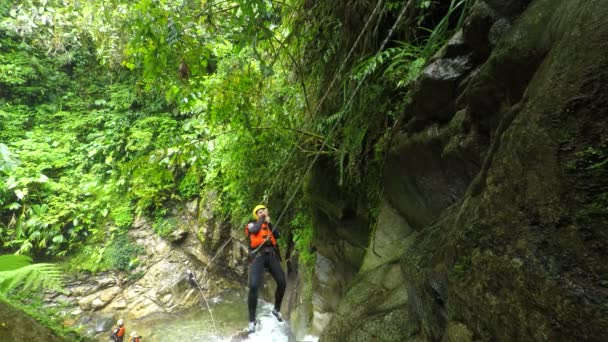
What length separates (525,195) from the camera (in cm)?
101

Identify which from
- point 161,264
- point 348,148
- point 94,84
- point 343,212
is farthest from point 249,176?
point 94,84

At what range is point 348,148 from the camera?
10.3ft

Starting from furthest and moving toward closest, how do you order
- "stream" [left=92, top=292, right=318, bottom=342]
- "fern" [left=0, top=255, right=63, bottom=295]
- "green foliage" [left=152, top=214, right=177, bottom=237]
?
"green foliage" [left=152, top=214, right=177, bottom=237] < "stream" [left=92, top=292, right=318, bottom=342] < "fern" [left=0, top=255, right=63, bottom=295]

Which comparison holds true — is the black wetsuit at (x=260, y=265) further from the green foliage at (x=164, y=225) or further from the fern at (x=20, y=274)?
the green foliage at (x=164, y=225)

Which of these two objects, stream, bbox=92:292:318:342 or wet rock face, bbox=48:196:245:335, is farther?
wet rock face, bbox=48:196:245:335

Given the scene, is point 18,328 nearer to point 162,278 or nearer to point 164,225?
point 162,278

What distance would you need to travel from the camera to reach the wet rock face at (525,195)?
824 mm

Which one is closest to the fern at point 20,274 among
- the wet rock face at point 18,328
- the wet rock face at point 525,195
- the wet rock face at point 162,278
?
the wet rock face at point 18,328

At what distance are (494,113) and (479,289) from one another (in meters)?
1.09

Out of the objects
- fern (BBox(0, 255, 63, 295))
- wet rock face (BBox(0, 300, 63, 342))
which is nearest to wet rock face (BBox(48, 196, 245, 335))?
fern (BBox(0, 255, 63, 295))

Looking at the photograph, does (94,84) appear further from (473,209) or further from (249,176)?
(473,209)

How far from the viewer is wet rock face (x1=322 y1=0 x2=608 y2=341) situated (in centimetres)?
82

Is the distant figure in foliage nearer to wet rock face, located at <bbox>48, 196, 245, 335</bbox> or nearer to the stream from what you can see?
wet rock face, located at <bbox>48, 196, 245, 335</bbox>

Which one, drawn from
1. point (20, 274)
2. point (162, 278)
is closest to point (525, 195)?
point (20, 274)
